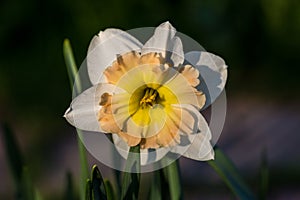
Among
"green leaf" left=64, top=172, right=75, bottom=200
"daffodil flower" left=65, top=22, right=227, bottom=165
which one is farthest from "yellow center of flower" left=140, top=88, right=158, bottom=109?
"green leaf" left=64, top=172, right=75, bottom=200

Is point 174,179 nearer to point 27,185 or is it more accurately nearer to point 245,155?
point 27,185

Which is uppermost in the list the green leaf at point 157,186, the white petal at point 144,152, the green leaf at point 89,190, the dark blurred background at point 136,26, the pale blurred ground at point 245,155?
the white petal at point 144,152

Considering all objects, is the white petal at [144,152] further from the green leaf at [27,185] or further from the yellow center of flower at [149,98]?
the green leaf at [27,185]

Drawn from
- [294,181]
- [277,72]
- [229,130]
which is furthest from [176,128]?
[277,72]

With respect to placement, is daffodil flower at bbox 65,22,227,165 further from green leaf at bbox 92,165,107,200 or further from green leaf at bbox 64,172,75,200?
green leaf at bbox 64,172,75,200

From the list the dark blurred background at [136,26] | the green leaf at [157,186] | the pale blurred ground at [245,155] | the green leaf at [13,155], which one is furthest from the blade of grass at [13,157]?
the dark blurred background at [136,26]

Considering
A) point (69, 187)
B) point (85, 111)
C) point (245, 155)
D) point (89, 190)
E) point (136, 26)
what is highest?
point (85, 111)

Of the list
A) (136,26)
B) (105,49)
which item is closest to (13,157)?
(105,49)
